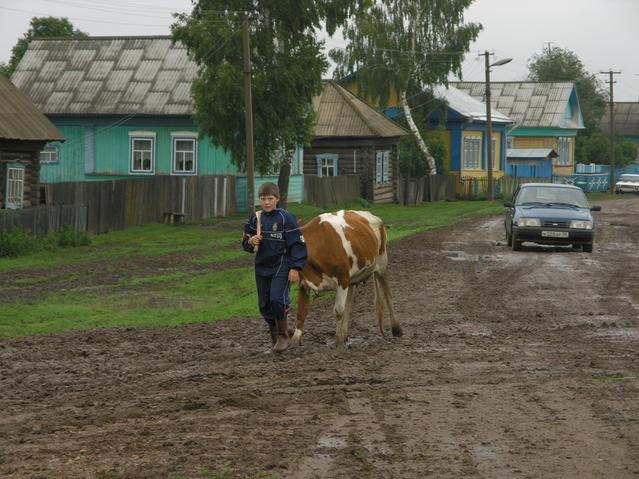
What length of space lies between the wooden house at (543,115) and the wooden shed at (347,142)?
28.0 meters

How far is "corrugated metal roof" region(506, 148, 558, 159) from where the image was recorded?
7862 cm

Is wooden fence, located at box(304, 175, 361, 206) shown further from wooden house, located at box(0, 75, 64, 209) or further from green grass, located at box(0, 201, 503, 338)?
wooden house, located at box(0, 75, 64, 209)

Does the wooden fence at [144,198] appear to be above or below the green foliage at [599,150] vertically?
below

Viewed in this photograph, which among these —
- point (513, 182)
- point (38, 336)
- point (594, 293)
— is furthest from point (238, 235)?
point (513, 182)

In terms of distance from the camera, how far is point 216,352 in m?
12.2

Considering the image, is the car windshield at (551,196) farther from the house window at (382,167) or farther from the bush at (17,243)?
the house window at (382,167)

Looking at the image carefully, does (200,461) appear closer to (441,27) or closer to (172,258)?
(172,258)

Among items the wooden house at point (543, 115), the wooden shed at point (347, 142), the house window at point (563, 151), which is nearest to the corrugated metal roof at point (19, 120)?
the wooden shed at point (347, 142)

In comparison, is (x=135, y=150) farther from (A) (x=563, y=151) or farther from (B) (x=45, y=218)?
(A) (x=563, y=151)

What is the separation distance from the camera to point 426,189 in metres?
59.8

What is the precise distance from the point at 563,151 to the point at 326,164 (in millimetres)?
34810

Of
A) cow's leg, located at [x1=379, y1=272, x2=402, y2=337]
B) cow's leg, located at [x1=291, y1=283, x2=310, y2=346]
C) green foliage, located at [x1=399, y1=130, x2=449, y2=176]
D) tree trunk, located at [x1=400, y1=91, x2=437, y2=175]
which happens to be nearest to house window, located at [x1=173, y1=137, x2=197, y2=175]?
tree trunk, located at [x1=400, y1=91, x2=437, y2=175]

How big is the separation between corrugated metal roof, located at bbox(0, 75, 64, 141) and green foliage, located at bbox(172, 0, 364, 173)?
542cm

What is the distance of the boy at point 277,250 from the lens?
38.7ft
